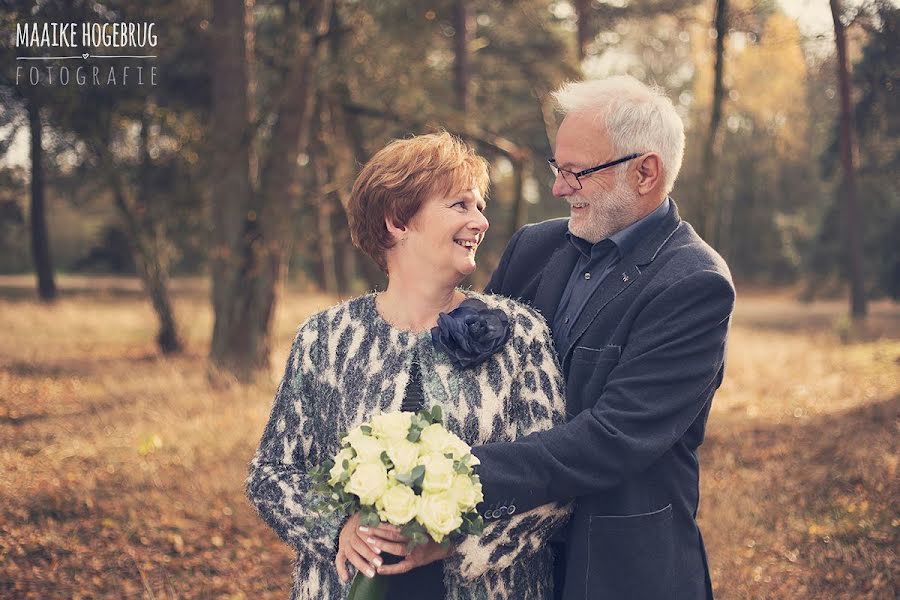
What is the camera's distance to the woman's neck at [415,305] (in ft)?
8.91

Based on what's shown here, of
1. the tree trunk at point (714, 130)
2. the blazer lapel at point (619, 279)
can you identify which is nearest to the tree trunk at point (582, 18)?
the tree trunk at point (714, 130)

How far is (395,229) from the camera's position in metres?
2.75

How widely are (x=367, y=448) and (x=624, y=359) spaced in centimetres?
88

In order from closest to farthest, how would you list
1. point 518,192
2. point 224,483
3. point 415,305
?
point 415,305
point 224,483
point 518,192

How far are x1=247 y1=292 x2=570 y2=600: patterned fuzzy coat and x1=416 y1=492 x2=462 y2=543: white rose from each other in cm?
42

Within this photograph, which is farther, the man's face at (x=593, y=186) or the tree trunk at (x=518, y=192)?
the tree trunk at (x=518, y=192)

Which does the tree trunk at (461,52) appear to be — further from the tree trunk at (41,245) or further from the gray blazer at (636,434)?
the gray blazer at (636,434)

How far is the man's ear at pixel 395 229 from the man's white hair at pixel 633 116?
0.80 metres

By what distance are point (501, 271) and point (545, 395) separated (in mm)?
866

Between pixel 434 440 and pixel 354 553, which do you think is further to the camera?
pixel 354 553

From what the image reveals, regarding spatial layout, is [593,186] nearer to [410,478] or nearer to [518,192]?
[410,478]

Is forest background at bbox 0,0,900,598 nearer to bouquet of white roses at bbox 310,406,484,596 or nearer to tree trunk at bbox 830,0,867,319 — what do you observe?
tree trunk at bbox 830,0,867,319

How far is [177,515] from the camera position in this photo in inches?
232

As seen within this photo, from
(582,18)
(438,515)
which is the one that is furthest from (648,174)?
(582,18)
